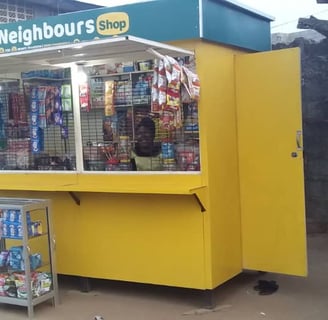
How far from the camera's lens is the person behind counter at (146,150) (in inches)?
193

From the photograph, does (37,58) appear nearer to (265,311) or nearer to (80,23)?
(80,23)

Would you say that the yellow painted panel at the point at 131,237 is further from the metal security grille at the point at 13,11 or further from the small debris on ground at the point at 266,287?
the metal security grille at the point at 13,11

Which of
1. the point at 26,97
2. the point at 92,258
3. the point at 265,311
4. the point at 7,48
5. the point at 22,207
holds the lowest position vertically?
the point at 265,311

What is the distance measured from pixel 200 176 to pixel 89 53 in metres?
1.38

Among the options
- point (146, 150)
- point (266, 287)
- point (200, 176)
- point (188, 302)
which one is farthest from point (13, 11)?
point (266, 287)

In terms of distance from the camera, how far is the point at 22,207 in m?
4.56

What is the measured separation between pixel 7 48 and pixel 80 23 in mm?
884

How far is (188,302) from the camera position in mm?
4895

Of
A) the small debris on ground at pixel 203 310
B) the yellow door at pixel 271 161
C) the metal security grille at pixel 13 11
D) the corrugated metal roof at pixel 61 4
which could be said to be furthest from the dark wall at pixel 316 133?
the metal security grille at pixel 13 11

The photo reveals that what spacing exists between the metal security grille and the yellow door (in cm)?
554

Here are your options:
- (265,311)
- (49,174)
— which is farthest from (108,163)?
(265,311)

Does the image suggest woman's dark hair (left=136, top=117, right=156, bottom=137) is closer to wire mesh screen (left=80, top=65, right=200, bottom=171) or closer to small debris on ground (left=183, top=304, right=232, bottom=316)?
wire mesh screen (left=80, top=65, right=200, bottom=171)

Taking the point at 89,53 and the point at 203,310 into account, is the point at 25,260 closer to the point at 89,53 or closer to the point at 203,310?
the point at 203,310

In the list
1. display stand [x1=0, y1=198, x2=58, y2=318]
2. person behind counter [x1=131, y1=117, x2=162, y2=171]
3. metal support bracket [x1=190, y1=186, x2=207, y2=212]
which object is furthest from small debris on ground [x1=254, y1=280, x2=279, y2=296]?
display stand [x1=0, y1=198, x2=58, y2=318]
